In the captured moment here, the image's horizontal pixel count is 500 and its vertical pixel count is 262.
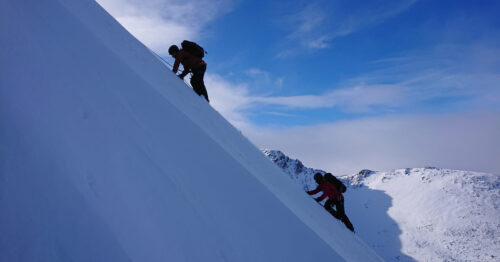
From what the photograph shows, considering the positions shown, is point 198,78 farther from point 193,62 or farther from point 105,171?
point 105,171

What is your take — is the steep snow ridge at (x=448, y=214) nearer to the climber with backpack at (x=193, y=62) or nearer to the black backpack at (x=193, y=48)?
the climber with backpack at (x=193, y=62)

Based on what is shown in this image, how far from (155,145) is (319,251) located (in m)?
2.18

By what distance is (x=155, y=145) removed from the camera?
2.93 metres

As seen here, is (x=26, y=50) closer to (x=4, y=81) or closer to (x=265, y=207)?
(x=4, y=81)

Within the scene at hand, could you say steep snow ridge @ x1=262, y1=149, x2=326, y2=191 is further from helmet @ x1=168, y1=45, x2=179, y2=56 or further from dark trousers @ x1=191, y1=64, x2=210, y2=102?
dark trousers @ x1=191, y1=64, x2=210, y2=102

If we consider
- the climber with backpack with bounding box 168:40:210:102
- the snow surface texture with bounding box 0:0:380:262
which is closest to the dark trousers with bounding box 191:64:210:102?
the climber with backpack with bounding box 168:40:210:102

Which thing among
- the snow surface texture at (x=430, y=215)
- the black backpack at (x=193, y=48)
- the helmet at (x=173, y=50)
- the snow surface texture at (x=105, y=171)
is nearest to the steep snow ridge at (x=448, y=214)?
the snow surface texture at (x=430, y=215)

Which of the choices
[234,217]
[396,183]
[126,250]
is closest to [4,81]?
[126,250]

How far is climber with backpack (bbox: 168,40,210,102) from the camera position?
685cm

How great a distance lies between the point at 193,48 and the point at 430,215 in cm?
9827

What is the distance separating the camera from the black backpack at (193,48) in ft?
22.6

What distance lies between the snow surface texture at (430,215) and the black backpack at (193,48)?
3159 inches

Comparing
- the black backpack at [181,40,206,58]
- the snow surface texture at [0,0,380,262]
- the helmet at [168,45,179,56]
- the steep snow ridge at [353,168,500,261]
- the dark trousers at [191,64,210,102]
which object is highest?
the helmet at [168,45,179,56]

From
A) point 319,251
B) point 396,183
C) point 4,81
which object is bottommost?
point 396,183
